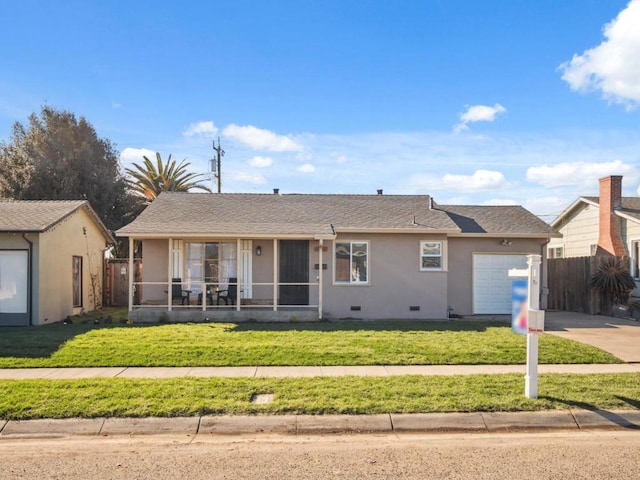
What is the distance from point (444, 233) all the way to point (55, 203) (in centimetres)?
1286

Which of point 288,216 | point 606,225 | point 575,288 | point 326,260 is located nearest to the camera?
point 326,260

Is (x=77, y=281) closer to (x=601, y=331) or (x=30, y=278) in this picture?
(x=30, y=278)

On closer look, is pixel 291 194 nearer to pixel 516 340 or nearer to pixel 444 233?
pixel 444 233

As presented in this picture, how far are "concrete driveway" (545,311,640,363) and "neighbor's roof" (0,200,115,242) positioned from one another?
1396 cm

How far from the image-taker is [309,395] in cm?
A: 730

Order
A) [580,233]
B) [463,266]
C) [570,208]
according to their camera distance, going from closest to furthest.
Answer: [463,266], [580,233], [570,208]

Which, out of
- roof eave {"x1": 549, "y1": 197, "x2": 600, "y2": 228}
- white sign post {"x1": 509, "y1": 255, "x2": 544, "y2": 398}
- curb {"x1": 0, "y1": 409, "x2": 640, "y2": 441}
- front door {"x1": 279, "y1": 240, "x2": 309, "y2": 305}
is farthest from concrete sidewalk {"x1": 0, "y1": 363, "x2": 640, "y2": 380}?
roof eave {"x1": 549, "y1": 197, "x2": 600, "y2": 228}

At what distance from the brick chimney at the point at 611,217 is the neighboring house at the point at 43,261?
19031 mm

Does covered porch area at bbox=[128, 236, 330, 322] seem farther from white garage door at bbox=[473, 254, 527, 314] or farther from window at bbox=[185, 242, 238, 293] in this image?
white garage door at bbox=[473, 254, 527, 314]

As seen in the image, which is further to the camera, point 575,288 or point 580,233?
point 580,233

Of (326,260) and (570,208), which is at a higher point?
(570,208)

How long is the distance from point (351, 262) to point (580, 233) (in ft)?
39.8

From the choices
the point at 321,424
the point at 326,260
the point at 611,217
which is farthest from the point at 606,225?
the point at 321,424

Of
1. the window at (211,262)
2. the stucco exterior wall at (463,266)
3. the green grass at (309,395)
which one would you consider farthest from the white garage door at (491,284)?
the green grass at (309,395)
